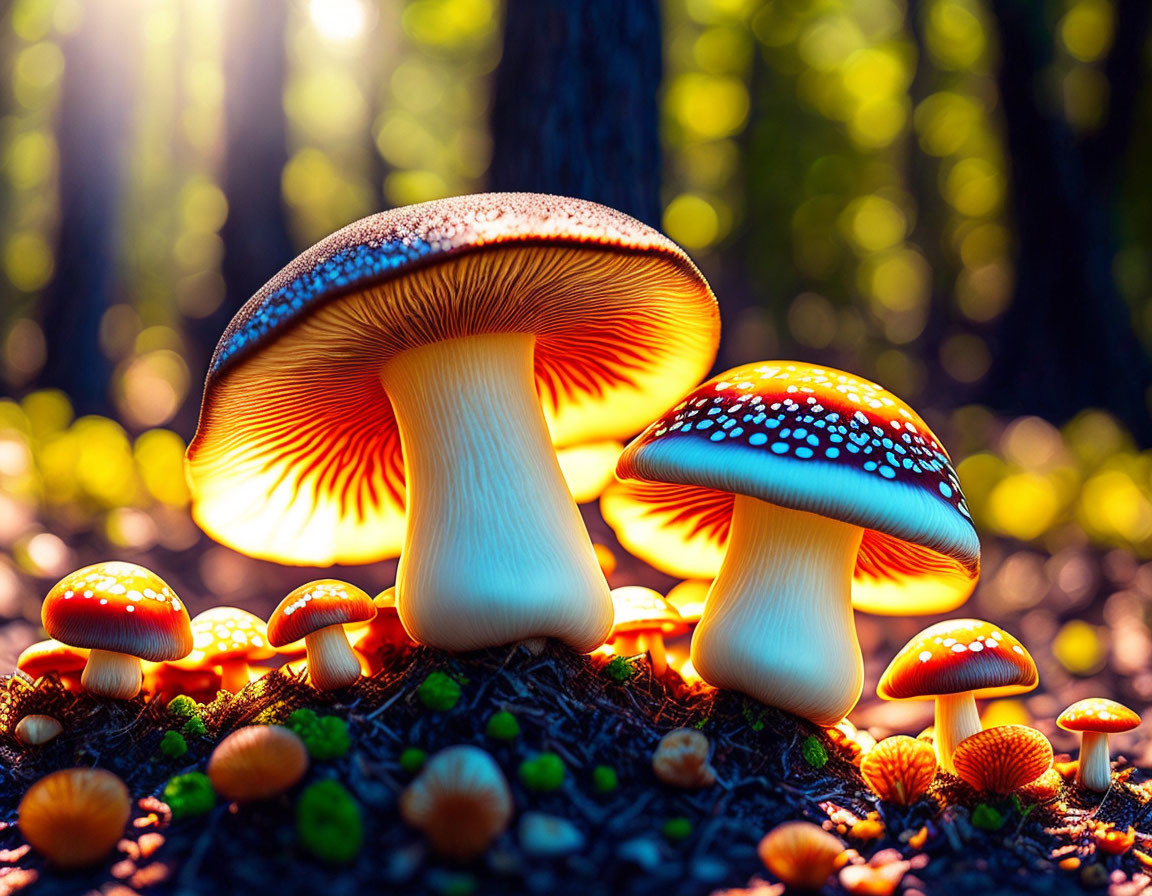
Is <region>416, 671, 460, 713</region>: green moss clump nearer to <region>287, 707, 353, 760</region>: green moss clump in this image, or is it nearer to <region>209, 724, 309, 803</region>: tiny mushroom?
<region>287, 707, 353, 760</region>: green moss clump

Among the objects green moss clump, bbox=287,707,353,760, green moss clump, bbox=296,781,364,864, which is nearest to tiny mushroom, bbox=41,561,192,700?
green moss clump, bbox=287,707,353,760

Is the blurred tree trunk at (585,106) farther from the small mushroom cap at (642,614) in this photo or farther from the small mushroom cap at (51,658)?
the small mushroom cap at (51,658)

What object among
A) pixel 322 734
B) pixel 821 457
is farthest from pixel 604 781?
pixel 821 457

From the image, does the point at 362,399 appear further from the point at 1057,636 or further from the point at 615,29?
the point at 1057,636

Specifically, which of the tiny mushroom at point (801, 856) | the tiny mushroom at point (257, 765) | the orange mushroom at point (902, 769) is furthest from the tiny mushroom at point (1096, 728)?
the tiny mushroom at point (257, 765)

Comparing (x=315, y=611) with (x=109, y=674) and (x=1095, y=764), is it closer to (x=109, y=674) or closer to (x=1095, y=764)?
(x=109, y=674)

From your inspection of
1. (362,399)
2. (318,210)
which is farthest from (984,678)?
(318,210)
